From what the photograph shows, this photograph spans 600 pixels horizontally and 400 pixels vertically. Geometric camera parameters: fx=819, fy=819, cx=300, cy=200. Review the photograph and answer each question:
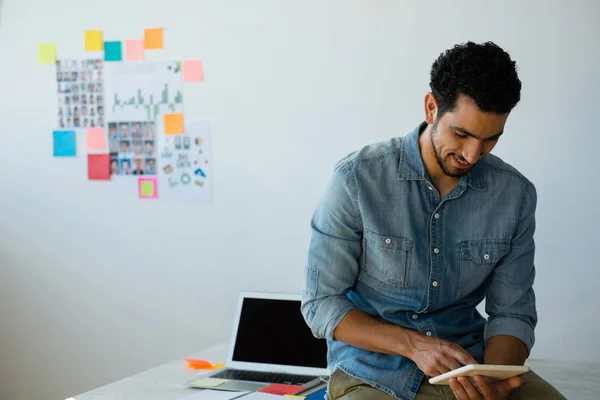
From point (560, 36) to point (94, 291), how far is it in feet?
6.39

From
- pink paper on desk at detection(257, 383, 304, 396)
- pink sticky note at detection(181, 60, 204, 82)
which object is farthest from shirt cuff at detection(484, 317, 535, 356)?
pink sticky note at detection(181, 60, 204, 82)

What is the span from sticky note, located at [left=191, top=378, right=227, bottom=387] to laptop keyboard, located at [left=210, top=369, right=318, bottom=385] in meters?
0.05

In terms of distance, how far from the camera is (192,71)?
9.73ft

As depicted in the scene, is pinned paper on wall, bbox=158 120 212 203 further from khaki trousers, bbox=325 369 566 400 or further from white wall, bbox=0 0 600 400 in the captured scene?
khaki trousers, bbox=325 369 566 400

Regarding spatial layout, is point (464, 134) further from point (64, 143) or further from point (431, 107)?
point (64, 143)

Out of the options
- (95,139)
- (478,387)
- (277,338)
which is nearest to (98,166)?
(95,139)

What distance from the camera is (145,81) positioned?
3.03 m

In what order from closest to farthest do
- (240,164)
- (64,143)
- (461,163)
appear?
(461,163), (240,164), (64,143)

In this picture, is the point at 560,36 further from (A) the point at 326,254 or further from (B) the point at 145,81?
(B) the point at 145,81

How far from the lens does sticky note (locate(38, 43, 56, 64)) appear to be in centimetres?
315

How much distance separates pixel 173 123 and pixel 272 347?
102 cm

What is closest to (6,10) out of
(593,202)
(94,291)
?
(94,291)

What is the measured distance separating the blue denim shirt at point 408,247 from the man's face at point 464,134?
0.08 metres

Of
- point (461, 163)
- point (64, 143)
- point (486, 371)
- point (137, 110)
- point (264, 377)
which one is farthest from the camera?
point (64, 143)
